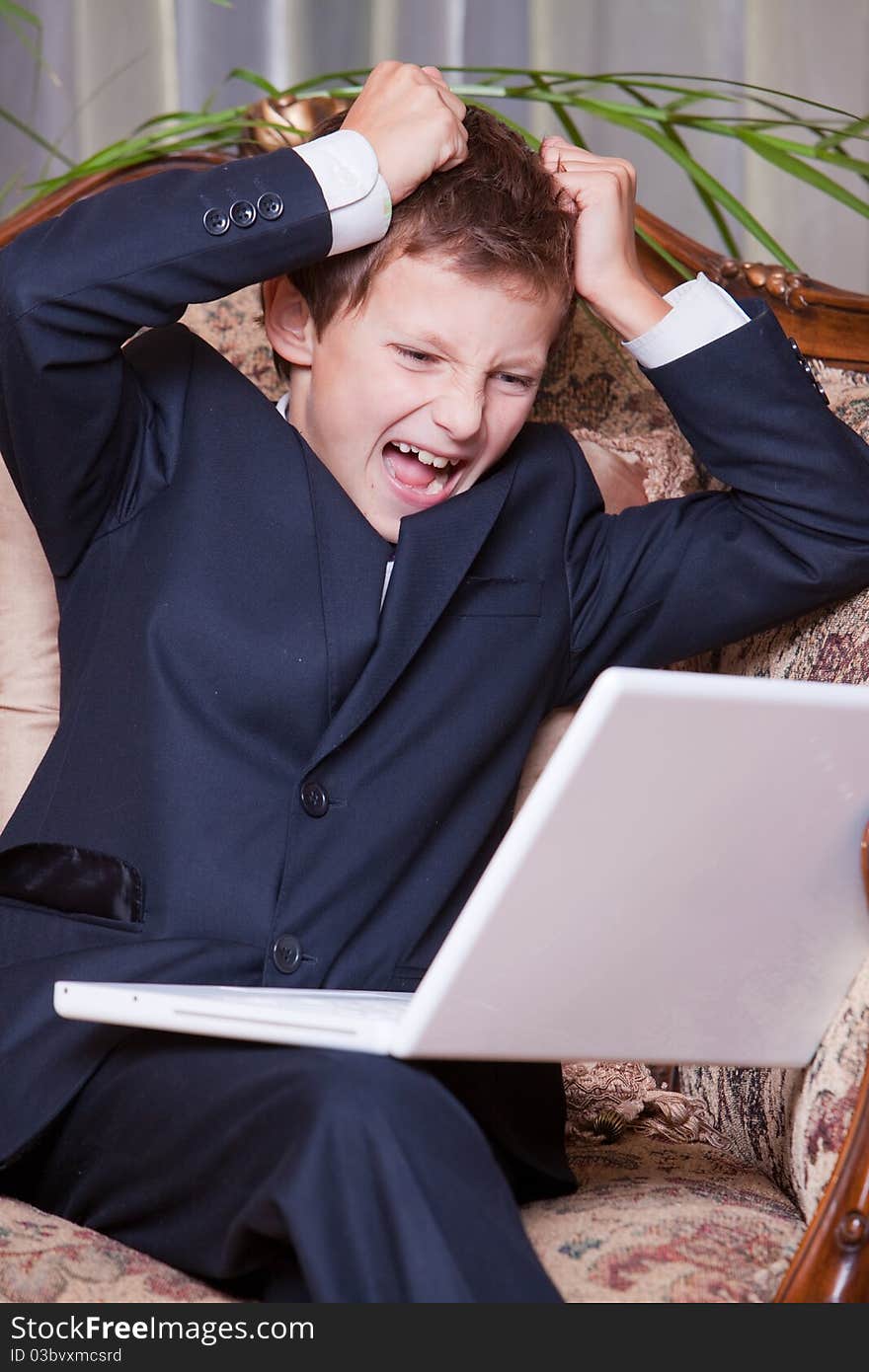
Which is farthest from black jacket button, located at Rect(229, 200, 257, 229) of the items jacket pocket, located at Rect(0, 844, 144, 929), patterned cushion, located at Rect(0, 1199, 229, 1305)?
patterned cushion, located at Rect(0, 1199, 229, 1305)

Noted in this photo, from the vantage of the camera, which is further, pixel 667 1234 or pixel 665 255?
pixel 665 255

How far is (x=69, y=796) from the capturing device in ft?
3.83

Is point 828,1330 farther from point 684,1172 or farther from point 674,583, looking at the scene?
point 674,583

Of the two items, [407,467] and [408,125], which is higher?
[408,125]

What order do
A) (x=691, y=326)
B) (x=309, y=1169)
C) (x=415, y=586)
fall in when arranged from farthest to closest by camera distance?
(x=691, y=326), (x=415, y=586), (x=309, y=1169)

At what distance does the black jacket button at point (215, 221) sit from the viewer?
1.15 m

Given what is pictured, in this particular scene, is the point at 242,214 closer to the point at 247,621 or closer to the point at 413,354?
the point at 413,354

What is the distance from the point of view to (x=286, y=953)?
1108 millimetres

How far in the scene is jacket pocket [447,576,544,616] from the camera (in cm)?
127

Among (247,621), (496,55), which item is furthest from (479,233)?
(496,55)

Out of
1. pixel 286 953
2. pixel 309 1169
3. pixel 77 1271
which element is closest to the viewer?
pixel 309 1169

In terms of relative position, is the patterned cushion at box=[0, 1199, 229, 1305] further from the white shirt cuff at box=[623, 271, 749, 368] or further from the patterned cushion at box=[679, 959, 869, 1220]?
the white shirt cuff at box=[623, 271, 749, 368]

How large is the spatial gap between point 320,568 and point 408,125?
348 millimetres

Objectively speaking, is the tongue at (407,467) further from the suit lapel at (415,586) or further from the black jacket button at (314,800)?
the black jacket button at (314,800)
